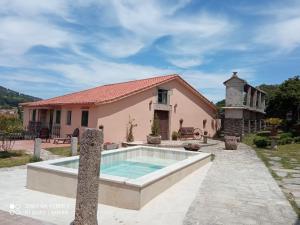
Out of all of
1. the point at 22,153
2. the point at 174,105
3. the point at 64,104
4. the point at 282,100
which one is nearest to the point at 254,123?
the point at 282,100

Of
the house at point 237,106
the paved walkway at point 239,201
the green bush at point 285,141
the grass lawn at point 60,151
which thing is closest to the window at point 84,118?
the grass lawn at point 60,151

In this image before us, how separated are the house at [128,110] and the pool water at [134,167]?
4048 millimetres

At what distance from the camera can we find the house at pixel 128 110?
19.5 meters

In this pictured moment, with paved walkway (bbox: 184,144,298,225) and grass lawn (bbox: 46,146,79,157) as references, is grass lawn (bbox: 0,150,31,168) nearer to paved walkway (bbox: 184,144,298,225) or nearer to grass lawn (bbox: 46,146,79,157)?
grass lawn (bbox: 46,146,79,157)

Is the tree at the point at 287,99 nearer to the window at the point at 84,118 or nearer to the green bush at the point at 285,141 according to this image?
the green bush at the point at 285,141

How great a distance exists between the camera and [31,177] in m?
7.79

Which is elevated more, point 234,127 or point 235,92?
point 235,92

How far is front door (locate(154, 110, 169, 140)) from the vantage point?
24578 mm

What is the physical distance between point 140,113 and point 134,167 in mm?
9337

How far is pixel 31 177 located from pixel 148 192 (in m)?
3.34

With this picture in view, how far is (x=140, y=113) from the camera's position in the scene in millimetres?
22188

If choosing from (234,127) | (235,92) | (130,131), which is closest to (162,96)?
(130,131)

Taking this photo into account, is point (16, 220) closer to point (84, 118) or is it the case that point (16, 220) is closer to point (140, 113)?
point (84, 118)

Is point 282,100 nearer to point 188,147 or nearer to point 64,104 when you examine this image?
point 188,147
